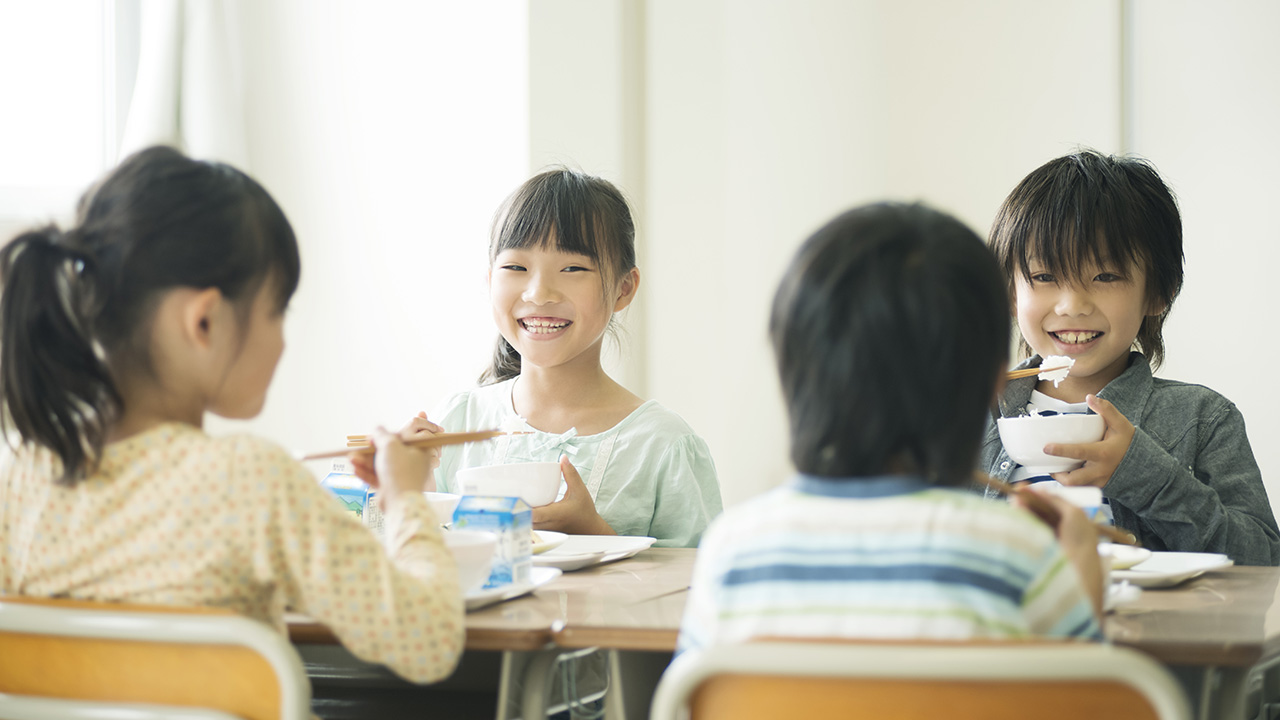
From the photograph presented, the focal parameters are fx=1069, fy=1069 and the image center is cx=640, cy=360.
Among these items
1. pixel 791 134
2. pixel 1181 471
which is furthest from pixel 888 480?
pixel 791 134

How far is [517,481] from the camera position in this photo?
1440 mm

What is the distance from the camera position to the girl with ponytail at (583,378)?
1.89m

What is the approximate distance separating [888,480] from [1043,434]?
66 centimetres

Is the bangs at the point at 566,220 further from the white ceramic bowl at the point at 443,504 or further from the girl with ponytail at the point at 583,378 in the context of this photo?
the white ceramic bowl at the point at 443,504

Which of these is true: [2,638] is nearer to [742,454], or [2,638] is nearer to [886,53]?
[742,454]

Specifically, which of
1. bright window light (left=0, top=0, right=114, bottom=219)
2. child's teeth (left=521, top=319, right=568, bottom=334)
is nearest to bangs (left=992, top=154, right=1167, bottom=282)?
child's teeth (left=521, top=319, right=568, bottom=334)

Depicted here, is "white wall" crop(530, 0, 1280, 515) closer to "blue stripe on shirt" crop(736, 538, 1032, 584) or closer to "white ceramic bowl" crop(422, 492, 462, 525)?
"white ceramic bowl" crop(422, 492, 462, 525)

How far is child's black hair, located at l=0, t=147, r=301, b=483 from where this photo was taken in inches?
36.9

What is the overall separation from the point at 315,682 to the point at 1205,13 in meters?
2.73

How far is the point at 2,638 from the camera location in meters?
0.92

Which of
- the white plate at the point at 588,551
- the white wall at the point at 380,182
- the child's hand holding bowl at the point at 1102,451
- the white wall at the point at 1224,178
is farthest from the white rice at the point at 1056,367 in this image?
the white wall at the point at 380,182

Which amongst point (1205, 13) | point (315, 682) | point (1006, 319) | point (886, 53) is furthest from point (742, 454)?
point (1006, 319)

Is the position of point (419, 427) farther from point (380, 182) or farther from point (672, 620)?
point (380, 182)

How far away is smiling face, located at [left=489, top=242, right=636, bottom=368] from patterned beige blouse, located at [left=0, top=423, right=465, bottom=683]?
996 millimetres
